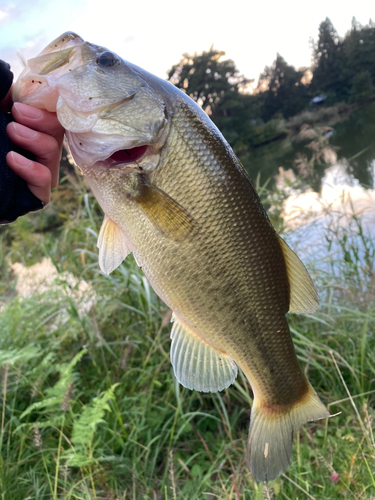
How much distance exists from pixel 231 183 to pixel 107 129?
557 millimetres

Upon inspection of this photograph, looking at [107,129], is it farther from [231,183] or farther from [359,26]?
[359,26]

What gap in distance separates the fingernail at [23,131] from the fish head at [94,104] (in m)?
0.11

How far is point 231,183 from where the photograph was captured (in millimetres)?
1352

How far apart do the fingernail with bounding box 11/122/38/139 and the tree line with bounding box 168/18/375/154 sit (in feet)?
61.7

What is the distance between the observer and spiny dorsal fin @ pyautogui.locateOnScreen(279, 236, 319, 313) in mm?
1498

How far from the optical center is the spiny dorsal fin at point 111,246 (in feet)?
4.83

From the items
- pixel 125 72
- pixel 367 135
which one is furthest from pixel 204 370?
pixel 367 135

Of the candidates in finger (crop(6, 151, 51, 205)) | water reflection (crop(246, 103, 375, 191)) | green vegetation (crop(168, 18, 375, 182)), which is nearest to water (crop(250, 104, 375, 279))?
water reflection (crop(246, 103, 375, 191))

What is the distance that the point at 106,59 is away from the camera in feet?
4.64

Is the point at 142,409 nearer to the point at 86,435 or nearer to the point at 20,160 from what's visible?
the point at 86,435

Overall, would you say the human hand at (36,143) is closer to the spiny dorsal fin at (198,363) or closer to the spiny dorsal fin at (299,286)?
the spiny dorsal fin at (198,363)

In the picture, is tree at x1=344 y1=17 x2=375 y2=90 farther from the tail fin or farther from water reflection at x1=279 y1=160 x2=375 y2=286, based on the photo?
the tail fin

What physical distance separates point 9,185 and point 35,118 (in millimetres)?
329

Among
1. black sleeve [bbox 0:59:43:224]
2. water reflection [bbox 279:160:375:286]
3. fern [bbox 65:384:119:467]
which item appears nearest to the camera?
black sleeve [bbox 0:59:43:224]
